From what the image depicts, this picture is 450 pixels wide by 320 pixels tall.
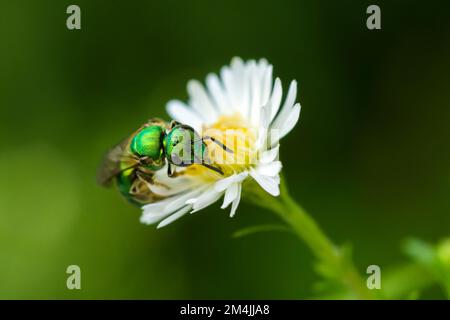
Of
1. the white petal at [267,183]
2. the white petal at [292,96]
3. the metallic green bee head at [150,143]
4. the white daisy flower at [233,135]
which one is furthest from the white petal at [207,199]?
the white petal at [292,96]

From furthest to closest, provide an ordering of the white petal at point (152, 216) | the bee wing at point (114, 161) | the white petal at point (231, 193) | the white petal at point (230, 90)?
1. the white petal at point (230, 90)
2. the bee wing at point (114, 161)
3. the white petal at point (152, 216)
4. the white petal at point (231, 193)

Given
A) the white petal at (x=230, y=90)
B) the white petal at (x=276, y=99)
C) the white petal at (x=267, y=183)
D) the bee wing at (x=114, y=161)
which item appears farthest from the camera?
the white petal at (x=230, y=90)

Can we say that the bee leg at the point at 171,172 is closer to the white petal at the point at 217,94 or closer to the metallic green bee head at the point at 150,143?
the metallic green bee head at the point at 150,143

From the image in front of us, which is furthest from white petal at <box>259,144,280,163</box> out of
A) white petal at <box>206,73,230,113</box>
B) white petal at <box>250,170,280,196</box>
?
white petal at <box>206,73,230,113</box>

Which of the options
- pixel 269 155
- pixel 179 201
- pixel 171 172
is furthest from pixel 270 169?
pixel 171 172

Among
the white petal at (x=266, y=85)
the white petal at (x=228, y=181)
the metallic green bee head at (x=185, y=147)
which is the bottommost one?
the white petal at (x=228, y=181)

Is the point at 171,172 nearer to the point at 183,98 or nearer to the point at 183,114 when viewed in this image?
the point at 183,114

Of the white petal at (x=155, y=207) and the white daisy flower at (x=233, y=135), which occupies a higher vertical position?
the white daisy flower at (x=233, y=135)
